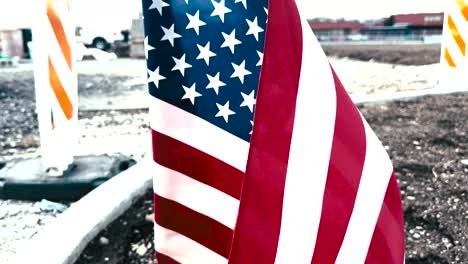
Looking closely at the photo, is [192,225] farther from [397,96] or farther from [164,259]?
[397,96]

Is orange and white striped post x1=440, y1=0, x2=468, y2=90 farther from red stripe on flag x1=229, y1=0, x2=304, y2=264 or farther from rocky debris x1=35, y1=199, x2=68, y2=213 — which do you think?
red stripe on flag x1=229, y1=0, x2=304, y2=264

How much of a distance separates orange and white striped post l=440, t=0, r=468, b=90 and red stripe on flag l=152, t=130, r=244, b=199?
568 cm

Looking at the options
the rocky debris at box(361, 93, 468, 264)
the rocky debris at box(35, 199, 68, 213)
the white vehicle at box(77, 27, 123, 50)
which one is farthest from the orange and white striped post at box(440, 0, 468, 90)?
the white vehicle at box(77, 27, 123, 50)

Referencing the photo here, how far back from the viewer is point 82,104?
7117mm

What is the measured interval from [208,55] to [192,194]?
355mm

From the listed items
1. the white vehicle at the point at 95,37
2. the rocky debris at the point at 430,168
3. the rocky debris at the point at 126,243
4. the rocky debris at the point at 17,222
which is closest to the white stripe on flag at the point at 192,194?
the rocky debris at the point at 126,243

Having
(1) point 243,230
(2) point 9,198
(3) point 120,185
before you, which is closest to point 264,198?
(1) point 243,230

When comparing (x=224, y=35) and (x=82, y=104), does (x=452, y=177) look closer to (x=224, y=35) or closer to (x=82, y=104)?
(x=224, y=35)

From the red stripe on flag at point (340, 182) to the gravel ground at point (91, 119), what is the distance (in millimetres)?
1799

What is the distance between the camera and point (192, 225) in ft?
4.56

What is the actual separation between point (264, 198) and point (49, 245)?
160 centimetres

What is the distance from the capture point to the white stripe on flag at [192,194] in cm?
133

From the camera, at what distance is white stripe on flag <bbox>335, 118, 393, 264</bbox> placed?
114 centimetres

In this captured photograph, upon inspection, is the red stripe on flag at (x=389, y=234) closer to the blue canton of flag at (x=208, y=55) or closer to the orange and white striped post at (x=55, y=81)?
the blue canton of flag at (x=208, y=55)
